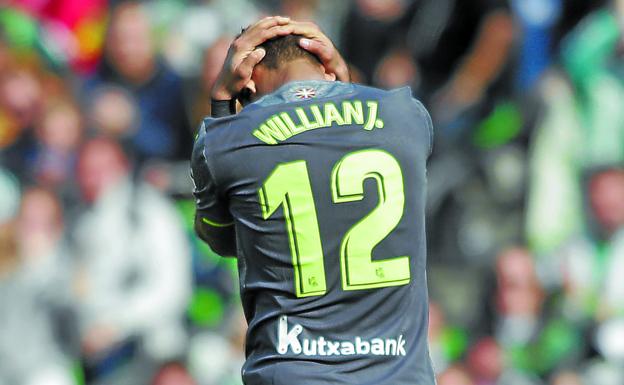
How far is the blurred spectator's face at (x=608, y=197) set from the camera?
8.45m

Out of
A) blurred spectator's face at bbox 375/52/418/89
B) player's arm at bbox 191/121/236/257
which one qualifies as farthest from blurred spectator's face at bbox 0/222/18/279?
player's arm at bbox 191/121/236/257

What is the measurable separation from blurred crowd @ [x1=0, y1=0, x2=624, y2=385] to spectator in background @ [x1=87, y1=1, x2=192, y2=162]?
0.01m

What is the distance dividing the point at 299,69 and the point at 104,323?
184 inches

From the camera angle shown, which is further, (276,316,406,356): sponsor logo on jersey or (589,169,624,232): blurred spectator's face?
(589,169,624,232): blurred spectator's face

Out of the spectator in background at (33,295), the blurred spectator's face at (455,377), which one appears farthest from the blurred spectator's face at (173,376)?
the blurred spectator's face at (455,377)

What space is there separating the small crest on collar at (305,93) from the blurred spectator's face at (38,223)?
15.6 ft

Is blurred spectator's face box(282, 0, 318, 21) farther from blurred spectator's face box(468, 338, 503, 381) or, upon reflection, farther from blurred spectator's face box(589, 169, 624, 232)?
blurred spectator's face box(468, 338, 503, 381)

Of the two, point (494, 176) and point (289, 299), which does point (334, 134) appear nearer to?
point (289, 299)

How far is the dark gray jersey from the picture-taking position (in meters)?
3.23

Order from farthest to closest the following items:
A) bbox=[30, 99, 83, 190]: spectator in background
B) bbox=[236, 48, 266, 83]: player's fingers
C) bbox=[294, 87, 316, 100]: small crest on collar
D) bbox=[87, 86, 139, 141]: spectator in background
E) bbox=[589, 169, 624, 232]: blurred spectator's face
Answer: bbox=[589, 169, 624, 232]: blurred spectator's face
bbox=[87, 86, 139, 141]: spectator in background
bbox=[30, 99, 83, 190]: spectator in background
bbox=[236, 48, 266, 83]: player's fingers
bbox=[294, 87, 316, 100]: small crest on collar

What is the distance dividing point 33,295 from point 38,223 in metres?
0.51

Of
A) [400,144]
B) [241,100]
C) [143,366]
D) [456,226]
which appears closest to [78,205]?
[143,366]

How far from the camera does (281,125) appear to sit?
10.9 ft

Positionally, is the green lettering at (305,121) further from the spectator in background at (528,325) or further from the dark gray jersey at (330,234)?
the spectator in background at (528,325)
